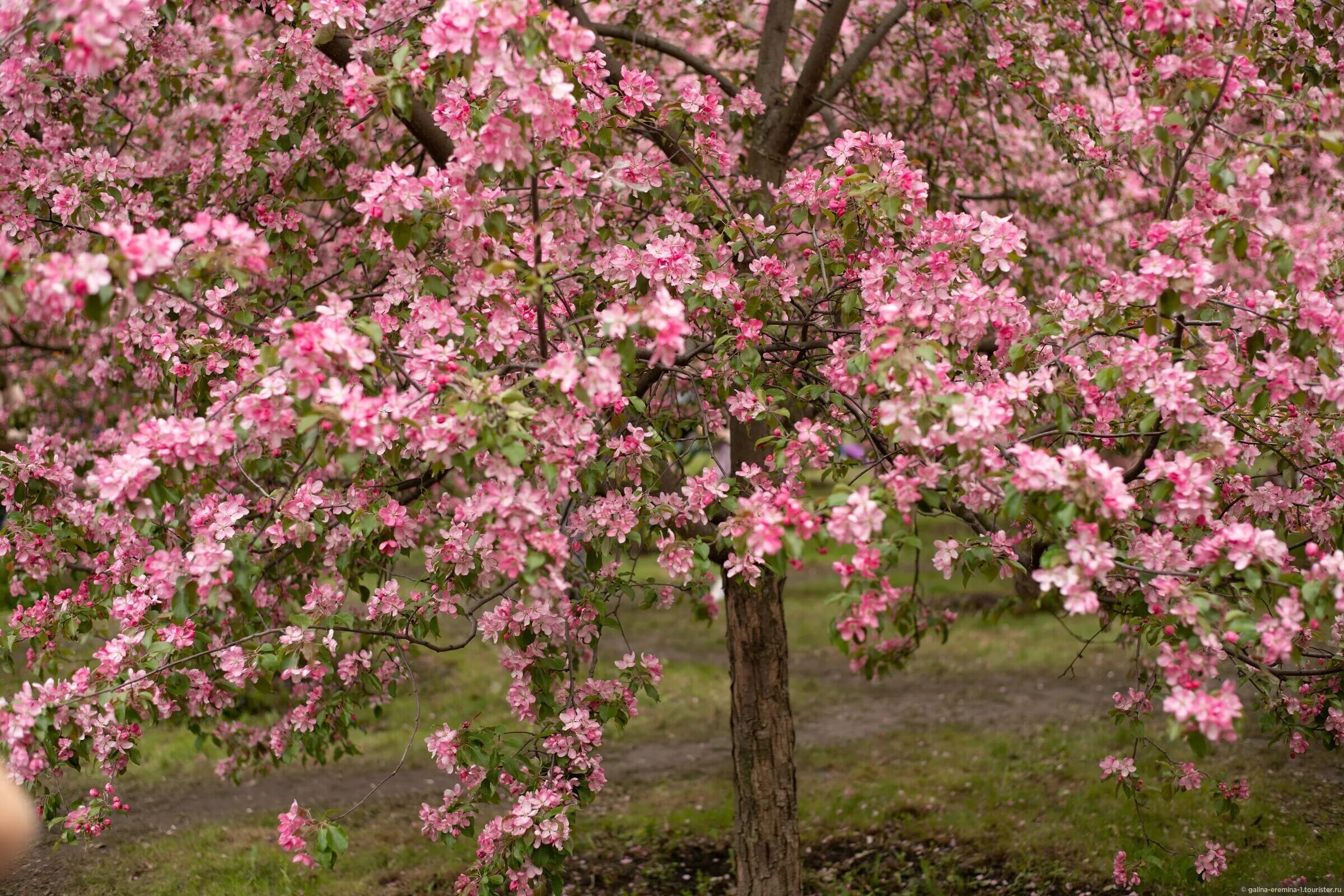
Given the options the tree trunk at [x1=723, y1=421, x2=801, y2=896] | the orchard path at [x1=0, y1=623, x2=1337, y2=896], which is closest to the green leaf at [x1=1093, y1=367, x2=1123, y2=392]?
the tree trunk at [x1=723, y1=421, x2=801, y2=896]

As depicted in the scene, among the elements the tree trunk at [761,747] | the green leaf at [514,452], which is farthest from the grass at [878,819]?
the green leaf at [514,452]

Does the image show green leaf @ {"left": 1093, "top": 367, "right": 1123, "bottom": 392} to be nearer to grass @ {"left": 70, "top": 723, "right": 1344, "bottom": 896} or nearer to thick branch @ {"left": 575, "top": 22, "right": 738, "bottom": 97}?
thick branch @ {"left": 575, "top": 22, "right": 738, "bottom": 97}

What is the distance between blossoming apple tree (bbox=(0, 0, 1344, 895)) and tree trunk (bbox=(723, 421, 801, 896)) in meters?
0.02

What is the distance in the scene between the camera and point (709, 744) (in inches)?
352

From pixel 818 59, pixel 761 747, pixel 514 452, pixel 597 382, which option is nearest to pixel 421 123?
pixel 818 59

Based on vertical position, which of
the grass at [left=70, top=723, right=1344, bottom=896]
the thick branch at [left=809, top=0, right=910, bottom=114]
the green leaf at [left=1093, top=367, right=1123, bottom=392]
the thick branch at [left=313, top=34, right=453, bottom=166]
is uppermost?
the thick branch at [left=809, top=0, right=910, bottom=114]

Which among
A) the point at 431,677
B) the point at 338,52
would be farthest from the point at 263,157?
the point at 431,677

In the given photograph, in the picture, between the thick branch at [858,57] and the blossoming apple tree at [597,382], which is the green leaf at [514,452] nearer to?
the blossoming apple tree at [597,382]

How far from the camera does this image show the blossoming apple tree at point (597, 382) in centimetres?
296

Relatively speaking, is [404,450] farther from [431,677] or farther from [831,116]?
[431,677]

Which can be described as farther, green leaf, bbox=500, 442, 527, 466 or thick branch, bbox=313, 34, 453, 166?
thick branch, bbox=313, 34, 453, 166

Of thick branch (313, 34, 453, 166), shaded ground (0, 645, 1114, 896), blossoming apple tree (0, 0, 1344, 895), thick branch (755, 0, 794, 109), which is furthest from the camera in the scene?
shaded ground (0, 645, 1114, 896)

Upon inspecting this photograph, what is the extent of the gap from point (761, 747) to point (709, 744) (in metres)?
3.68

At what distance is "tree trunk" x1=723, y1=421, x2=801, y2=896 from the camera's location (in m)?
5.34
